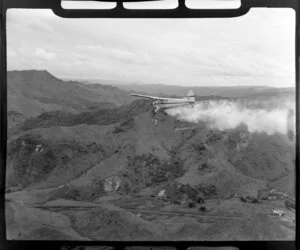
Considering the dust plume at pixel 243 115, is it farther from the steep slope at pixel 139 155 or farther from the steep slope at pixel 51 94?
the steep slope at pixel 51 94

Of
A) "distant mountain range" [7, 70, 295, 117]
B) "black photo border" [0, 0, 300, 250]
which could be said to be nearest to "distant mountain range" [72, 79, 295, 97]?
"distant mountain range" [7, 70, 295, 117]

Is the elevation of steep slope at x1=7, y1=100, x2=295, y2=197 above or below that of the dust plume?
below

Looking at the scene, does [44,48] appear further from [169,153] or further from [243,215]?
[243,215]

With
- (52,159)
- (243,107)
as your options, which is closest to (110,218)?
(52,159)

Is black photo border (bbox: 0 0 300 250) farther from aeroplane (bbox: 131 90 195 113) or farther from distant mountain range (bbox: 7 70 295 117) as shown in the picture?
aeroplane (bbox: 131 90 195 113)

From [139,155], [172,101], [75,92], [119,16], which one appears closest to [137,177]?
[139,155]

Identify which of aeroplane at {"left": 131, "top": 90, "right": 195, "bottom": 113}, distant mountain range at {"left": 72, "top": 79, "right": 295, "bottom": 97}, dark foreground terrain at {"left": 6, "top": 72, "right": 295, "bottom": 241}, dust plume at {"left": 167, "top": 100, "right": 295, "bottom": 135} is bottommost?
→ dark foreground terrain at {"left": 6, "top": 72, "right": 295, "bottom": 241}

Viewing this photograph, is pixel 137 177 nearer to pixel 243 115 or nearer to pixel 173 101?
pixel 173 101

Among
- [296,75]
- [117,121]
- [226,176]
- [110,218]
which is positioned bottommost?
[110,218]
